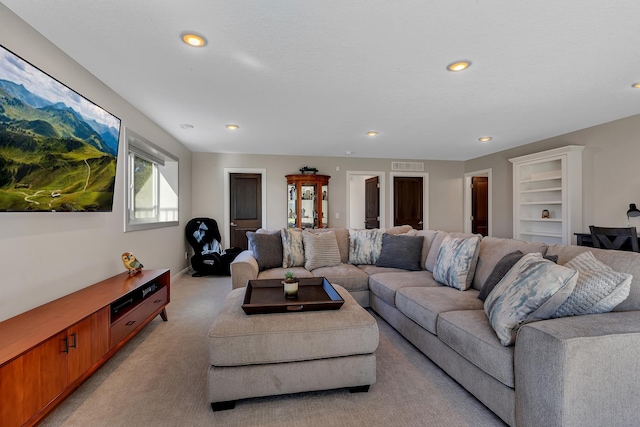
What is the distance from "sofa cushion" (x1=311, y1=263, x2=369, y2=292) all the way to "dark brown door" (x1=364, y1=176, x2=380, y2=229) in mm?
3517

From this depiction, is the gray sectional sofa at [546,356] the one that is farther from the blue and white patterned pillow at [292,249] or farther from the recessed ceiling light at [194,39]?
the recessed ceiling light at [194,39]

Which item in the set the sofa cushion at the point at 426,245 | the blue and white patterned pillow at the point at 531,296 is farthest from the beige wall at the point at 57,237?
the sofa cushion at the point at 426,245

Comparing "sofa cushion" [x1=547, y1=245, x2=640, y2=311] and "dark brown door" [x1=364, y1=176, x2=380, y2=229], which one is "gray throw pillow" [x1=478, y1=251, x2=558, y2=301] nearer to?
"sofa cushion" [x1=547, y1=245, x2=640, y2=311]

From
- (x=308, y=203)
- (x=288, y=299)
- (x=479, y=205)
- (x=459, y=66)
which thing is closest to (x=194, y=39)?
(x=288, y=299)

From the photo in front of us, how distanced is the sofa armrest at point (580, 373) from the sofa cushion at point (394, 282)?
4.28ft

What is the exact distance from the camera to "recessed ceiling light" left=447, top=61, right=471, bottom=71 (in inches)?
87.9

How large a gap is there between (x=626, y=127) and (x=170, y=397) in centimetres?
556

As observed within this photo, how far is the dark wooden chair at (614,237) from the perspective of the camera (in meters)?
2.97

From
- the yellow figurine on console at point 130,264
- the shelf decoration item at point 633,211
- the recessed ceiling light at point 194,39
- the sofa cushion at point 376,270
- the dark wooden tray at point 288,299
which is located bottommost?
the sofa cushion at point 376,270

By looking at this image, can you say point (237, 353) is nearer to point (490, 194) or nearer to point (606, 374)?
point (606, 374)

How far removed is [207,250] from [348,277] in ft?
10.5

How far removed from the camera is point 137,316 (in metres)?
2.35

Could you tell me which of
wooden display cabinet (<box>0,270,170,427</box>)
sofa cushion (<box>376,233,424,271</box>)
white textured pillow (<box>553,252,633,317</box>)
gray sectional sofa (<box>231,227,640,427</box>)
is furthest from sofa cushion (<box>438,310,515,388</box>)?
wooden display cabinet (<box>0,270,170,427</box>)

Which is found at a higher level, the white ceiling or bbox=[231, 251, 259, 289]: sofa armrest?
the white ceiling
